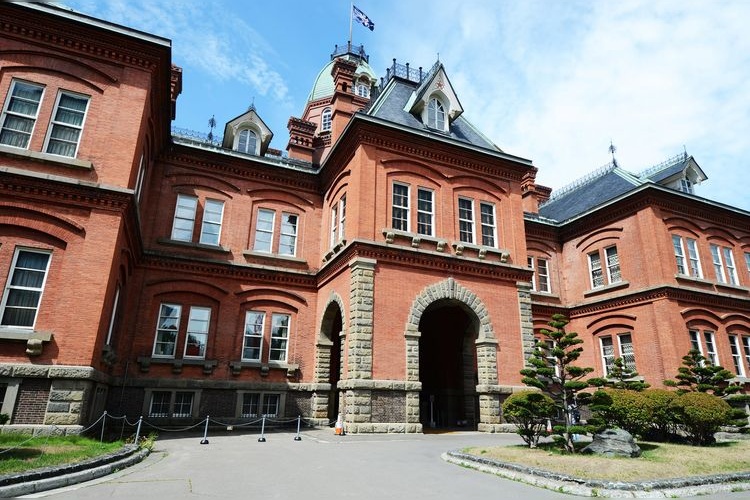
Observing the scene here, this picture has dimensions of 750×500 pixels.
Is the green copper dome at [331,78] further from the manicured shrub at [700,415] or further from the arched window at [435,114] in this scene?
the manicured shrub at [700,415]

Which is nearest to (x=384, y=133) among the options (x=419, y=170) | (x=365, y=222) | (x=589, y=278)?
(x=419, y=170)

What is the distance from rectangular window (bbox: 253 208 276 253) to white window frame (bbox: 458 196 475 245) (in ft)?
28.9

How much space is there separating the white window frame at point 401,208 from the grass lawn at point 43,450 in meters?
11.8

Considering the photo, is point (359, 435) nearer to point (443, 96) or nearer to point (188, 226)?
point (188, 226)

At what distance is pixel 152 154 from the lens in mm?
18938

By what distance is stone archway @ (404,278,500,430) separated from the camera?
16.2 metres

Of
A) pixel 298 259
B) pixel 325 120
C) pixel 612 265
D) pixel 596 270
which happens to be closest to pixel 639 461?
pixel 298 259

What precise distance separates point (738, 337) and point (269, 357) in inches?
955

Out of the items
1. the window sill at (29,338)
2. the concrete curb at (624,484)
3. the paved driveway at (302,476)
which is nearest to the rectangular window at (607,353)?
the paved driveway at (302,476)

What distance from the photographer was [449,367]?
20.7 meters

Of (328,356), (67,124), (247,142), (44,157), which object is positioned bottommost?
(328,356)

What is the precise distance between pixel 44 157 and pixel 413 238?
1226 centimetres

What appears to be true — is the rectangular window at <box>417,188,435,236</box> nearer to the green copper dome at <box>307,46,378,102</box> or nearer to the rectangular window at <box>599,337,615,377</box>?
the rectangular window at <box>599,337,615,377</box>

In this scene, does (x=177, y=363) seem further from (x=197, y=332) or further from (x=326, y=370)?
(x=326, y=370)
